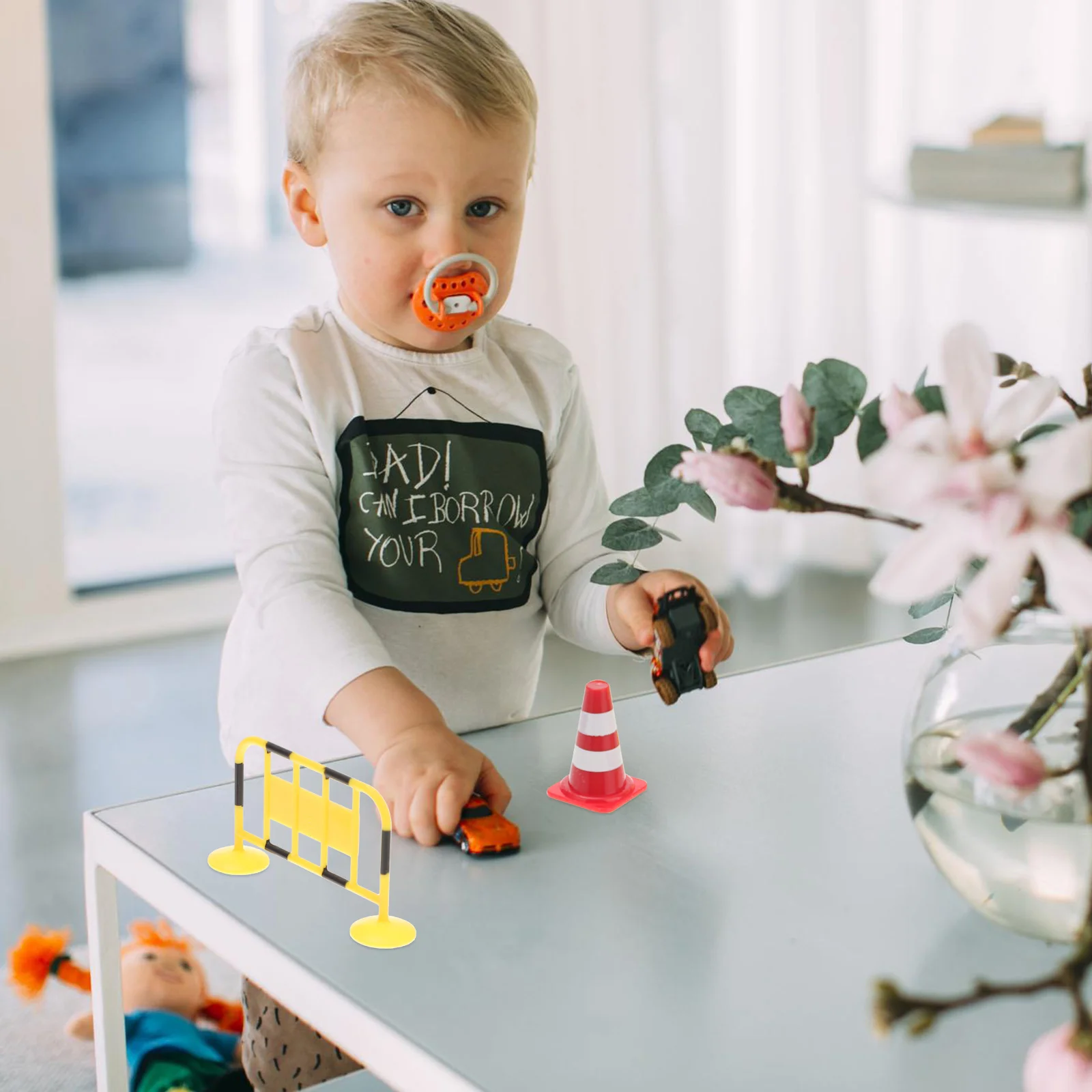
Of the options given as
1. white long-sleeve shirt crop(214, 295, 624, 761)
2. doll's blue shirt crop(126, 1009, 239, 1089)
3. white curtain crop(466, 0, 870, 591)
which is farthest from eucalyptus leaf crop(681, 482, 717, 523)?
white curtain crop(466, 0, 870, 591)

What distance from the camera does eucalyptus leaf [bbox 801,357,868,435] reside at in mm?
617

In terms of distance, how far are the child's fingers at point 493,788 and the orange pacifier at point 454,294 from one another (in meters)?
0.32

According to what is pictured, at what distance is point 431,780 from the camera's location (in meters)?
0.77

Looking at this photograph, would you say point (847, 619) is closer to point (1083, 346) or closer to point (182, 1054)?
point (1083, 346)

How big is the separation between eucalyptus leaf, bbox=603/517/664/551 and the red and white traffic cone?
14 centimetres

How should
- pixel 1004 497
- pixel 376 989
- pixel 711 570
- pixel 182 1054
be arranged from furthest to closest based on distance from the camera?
pixel 711 570, pixel 182 1054, pixel 376 989, pixel 1004 497

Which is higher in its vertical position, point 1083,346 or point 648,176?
point 648,176

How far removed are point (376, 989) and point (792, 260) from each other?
2.54 metres

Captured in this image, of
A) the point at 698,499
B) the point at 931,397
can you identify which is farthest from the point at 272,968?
the point at 931,397

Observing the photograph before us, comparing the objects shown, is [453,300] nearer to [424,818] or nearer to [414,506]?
[414,506]

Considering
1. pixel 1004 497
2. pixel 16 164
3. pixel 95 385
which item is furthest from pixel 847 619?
pixel 1004 497

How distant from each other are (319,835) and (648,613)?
256 millimetres

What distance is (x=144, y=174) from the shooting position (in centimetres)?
269

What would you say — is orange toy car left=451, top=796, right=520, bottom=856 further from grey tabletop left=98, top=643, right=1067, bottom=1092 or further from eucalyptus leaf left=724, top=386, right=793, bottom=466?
eucalyptus leaf left=724, top=386, right=793, bottom=466
